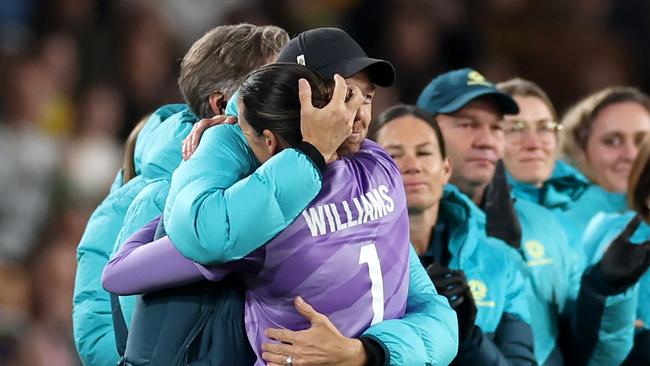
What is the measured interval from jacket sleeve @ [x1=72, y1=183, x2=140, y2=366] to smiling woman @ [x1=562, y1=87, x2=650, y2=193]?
2331 mm

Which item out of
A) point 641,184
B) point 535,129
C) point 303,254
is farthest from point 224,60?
point 535,129

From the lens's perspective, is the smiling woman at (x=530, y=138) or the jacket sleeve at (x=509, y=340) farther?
the smiling woman at (x=530, y=138)

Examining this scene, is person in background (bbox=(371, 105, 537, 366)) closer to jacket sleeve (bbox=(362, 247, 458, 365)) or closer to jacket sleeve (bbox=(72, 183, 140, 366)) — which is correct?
jacket sleeve (bbox=(362, 247, 458, 365))

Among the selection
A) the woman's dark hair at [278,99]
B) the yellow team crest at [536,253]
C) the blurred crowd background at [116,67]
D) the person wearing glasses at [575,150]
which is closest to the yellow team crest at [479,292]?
the yellow team crest at [536,253]

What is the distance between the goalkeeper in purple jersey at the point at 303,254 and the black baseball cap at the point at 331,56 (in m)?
0.09

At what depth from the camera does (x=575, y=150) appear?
519 centimetres

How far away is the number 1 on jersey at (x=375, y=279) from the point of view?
262cm

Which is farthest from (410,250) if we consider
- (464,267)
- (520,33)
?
(520,33)

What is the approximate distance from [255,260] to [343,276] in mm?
178

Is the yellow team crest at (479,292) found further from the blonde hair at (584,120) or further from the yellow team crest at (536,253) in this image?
the blonde hair at (584,120)

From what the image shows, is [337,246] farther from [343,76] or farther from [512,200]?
[512,200]

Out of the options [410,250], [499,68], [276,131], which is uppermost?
[276,131]

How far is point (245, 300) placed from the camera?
2672 millimetres

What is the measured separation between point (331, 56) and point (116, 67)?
14.1ft
